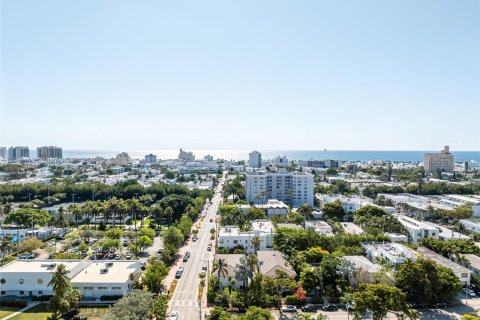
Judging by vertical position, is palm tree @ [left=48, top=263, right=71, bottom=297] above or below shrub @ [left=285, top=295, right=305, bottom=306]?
above

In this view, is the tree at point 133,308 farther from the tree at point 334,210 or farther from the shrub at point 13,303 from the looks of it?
the tree at point 334,210

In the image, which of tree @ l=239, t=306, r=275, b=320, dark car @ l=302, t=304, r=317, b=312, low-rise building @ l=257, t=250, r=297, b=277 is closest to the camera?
tree @ l=239, t=306, r=275, b=320

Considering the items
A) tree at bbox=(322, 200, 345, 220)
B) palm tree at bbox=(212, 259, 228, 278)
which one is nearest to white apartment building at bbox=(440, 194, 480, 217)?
tree at bbox=(322, 200, 345, 220)

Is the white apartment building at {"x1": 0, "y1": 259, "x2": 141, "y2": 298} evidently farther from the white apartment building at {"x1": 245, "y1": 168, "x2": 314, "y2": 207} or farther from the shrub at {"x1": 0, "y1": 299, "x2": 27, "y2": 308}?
the white apartment building at {"x1": 245, "y1": 168, "x2": 314, "y2": 207}

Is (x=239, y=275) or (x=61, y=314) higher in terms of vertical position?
(x=239, y=275)

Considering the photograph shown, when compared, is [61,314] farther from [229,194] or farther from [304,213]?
[229,194]

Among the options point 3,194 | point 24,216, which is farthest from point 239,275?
point 3,194
